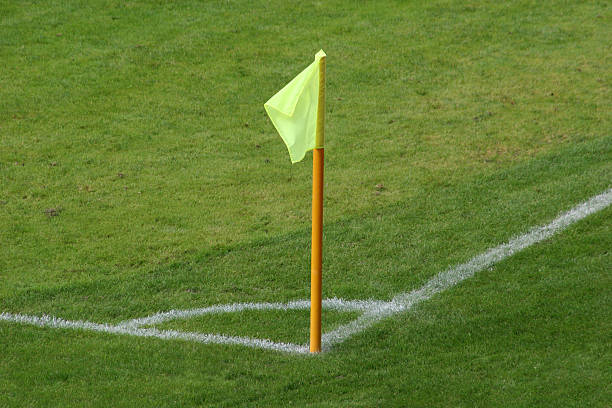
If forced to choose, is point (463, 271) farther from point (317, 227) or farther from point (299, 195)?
point (299, 195)

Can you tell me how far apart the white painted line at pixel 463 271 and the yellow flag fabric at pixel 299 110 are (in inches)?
57.1

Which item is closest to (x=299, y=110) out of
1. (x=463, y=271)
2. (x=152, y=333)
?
(x=152, y=333)

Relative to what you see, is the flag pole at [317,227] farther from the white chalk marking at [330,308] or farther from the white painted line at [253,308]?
the white painted line at [253,308]

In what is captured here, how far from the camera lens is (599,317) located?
Answer: 6406 mm

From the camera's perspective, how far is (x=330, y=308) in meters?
6.93

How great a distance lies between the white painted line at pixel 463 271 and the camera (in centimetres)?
657

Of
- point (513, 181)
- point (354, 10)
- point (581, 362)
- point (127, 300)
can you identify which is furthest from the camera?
point (354, 10)

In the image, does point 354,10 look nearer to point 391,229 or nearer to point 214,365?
point 391,229

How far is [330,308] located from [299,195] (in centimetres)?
244

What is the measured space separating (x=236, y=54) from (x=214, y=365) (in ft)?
25.0

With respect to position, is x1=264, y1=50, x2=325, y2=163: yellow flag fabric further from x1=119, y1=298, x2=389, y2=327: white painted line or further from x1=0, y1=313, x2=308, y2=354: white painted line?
x1=119, y1=298, x2=389, y2=327: white painted line

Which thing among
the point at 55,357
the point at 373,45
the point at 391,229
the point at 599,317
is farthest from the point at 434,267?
the point at 373,45

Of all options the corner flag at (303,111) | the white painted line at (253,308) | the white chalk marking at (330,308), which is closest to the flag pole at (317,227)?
the corner flag at (303,111)

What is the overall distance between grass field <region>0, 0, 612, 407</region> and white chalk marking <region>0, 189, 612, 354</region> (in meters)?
0.11
